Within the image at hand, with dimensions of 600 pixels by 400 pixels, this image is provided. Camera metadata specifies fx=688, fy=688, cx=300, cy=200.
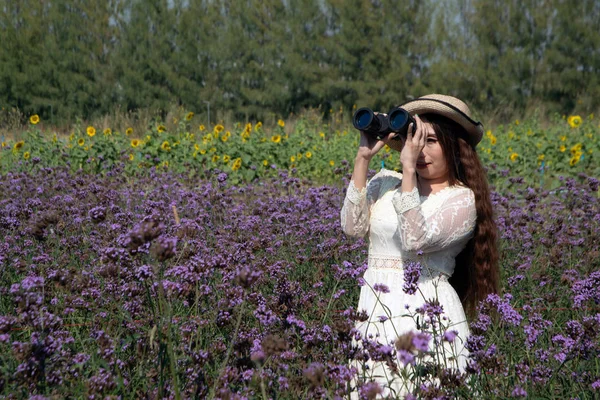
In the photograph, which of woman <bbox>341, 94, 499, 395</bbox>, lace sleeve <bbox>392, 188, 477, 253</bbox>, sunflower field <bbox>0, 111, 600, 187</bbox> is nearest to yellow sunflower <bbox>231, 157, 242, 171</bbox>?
sunflower field <bbox>0, 111, 600, 187</bbox>

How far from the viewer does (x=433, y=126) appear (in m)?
2.96

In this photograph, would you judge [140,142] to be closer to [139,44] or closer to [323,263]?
[323,263]

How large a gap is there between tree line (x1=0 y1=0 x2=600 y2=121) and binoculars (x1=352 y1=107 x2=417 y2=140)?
21534 mm

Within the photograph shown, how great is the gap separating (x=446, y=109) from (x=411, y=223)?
0.57 meters

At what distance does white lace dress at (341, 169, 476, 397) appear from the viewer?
267 centimetres

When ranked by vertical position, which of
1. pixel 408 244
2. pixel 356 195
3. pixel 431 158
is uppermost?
pixel 431 158

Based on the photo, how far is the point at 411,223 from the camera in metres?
2.65

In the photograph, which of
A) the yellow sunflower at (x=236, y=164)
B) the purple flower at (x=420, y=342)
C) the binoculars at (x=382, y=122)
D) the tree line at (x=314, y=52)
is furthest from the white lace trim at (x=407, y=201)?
the tree line at (x=314, y=52)

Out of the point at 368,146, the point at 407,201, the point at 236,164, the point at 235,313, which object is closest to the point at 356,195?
the point at 368,146

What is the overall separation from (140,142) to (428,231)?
6.80 metres

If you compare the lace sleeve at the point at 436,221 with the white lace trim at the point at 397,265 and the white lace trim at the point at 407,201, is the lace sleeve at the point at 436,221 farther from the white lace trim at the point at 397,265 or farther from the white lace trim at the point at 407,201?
Answer: the white lace trim at the point at 397,265

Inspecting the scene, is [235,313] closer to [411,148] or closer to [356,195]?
[356,195]

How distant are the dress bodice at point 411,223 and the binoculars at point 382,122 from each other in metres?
0.24

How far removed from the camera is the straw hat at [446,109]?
291 centimetres
